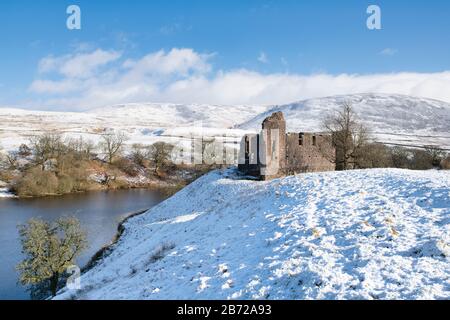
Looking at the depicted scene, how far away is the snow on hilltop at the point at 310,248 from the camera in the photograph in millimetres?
10398

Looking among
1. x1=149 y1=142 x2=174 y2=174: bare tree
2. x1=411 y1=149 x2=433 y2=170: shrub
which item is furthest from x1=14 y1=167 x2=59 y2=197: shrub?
x1=411 y1=149 x2=433 y2=170: shrub

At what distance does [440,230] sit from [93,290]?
13925mm

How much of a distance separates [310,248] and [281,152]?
67.9ft

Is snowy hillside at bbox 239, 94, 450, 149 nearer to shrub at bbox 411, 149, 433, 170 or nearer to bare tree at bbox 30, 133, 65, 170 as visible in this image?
shrub at bbox 411, 149, 433, 170

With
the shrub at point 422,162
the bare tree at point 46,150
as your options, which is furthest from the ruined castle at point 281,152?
the bare tree at point 46,150

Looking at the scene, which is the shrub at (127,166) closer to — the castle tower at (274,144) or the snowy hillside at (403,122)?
the castle tower at (274,144)

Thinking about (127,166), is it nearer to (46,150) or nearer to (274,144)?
(46,150)

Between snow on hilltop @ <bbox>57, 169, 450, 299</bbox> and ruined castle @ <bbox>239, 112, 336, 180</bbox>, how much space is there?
31.1 ft

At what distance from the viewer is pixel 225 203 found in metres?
24.5

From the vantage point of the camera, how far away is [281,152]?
3281 centimetres

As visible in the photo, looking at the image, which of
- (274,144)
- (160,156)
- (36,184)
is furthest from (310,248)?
(160,156)

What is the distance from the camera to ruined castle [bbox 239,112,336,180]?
106 feet
